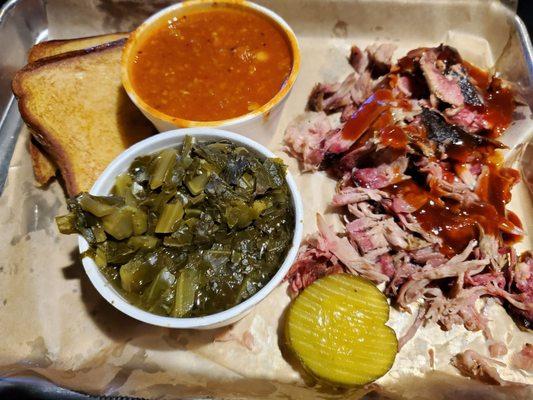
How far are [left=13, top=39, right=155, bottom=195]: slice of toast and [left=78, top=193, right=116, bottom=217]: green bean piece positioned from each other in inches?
29.8

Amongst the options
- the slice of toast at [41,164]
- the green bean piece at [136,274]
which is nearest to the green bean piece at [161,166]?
the green bean piece at [136,274]

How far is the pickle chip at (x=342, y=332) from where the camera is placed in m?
2.29

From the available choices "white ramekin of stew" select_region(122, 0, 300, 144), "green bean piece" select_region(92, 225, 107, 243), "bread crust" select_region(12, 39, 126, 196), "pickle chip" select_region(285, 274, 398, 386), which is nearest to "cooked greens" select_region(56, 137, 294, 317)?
"green bean piece" select_region(92, 225, 107, 243)

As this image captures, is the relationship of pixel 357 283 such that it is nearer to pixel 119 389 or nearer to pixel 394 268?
pixel 394 268

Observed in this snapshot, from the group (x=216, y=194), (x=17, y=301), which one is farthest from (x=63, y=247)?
(x=216, y=194)

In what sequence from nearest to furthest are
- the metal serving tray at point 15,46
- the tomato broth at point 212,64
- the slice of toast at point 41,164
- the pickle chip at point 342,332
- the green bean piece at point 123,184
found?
the pickle chip at point 342,332, the green bean piece at point 123,184, the tomato broth at point 212,64, the slice of toast at point 41,164, the metal serving tray at point 15,46

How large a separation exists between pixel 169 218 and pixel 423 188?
5.03 feet

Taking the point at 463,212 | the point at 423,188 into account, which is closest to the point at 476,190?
the point at 463,212

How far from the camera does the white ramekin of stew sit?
9.05 ft

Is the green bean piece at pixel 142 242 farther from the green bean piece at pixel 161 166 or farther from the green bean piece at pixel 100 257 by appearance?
the green bean piece at pixel 161 166

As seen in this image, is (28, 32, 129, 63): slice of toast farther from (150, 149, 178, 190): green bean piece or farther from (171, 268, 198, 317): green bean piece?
(171, 268, 198, 317): green bean piece

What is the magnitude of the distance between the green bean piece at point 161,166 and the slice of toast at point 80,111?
71 centimetres

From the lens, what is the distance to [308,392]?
7.96 ft

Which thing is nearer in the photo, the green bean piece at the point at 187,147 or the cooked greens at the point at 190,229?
the cooked greens at the point at 190,229
